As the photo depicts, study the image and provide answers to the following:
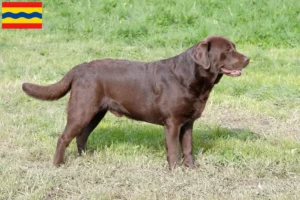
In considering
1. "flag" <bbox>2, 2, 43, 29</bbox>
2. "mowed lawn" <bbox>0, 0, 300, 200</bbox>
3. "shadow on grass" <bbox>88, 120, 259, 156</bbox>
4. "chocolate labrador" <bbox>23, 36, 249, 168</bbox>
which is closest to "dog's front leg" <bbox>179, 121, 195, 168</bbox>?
"chocolate labrador" <bbox>23, 36, 249, 168</bbox>

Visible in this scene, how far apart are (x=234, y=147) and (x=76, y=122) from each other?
169 centimetres

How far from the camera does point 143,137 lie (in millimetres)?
6824

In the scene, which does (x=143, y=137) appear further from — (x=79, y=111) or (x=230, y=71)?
(x=230, y=71)

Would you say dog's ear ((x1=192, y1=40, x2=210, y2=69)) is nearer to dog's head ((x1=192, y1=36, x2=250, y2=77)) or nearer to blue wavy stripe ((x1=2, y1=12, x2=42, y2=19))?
dog's head ((x1=192, y1=36, x2=250, y2=77))

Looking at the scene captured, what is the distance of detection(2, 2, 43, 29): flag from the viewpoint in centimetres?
1370

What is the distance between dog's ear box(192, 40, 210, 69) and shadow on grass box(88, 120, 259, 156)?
1.18 m

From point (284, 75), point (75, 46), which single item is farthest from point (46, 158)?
point (75, 46)

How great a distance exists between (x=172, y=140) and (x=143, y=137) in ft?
3.84

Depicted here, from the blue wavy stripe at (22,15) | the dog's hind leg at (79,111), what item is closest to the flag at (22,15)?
the blue wavy stripe at (22,15)

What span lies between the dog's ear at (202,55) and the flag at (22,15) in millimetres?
8617

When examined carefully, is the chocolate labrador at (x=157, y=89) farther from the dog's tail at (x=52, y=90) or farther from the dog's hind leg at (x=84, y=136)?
the dog's hind leg at (x=84, y=136)

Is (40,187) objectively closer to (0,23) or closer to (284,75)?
(284,75)

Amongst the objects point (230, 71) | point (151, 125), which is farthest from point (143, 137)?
point (230, 71)

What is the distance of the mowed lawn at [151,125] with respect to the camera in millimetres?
5262
